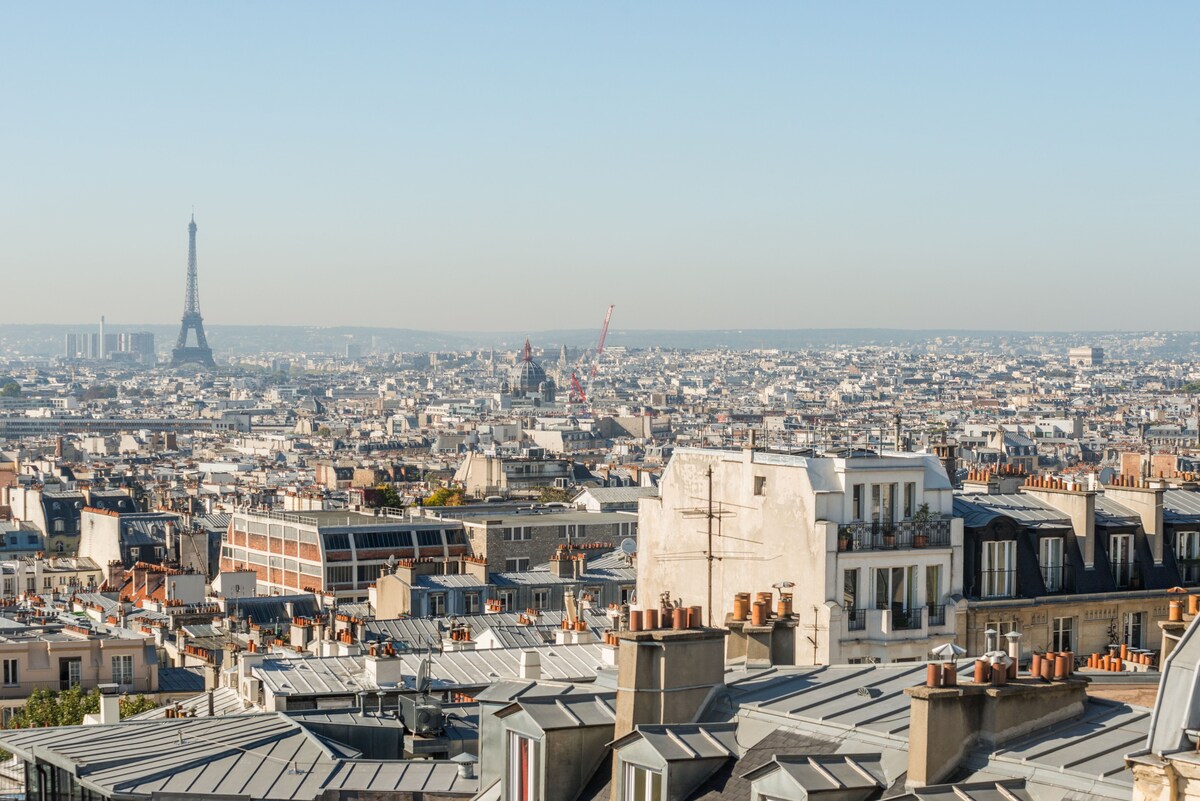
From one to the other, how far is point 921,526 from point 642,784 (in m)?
11.5

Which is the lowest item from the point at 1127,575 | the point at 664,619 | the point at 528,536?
the point at 528,536

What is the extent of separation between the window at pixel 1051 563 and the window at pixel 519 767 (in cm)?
1187

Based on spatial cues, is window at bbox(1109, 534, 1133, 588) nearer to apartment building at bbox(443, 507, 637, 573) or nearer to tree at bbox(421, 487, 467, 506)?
apartment building at bbox(443, 507, 637, 573)

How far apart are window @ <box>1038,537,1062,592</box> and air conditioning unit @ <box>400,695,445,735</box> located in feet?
25.0

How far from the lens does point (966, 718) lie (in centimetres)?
1115

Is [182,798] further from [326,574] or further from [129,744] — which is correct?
[326,574]

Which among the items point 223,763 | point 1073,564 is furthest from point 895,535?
point 223,763

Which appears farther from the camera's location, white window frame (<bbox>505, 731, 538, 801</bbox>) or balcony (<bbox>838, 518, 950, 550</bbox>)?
balcony (<bbox>838, 518, 950, 550</bbox>)

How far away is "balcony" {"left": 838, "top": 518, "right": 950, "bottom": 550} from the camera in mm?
22656

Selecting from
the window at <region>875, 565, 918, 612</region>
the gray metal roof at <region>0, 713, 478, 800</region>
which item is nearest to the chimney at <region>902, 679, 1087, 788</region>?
the gray metal roof at <region>0, 713, 478, 800</region>

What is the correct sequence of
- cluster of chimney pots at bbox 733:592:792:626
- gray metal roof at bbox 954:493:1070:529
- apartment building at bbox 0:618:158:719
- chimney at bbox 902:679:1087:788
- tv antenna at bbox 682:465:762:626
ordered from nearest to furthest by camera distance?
chimney at bbox 902:679:1087:788 < cluster of chimney pots at bbox 733:592:792:626 < tv antenna at bbox 682:465:762:626 < gray metal roof at bbox 954:493:1070:529 < apartment building at bbox 0:618:158:719

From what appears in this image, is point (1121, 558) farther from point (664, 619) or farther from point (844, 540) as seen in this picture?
point (664, 619)

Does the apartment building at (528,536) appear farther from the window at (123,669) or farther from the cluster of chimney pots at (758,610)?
the cluster of chimney pots at (758,610)

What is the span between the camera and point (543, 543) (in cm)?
7206
